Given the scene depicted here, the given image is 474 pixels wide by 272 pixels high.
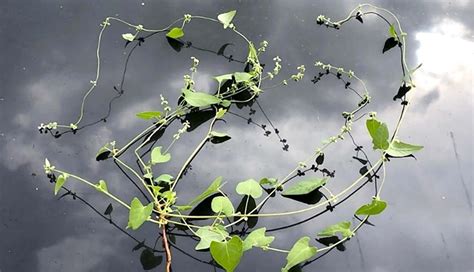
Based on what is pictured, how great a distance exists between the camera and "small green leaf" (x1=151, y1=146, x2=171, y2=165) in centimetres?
98

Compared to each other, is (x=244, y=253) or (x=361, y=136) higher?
(x=361, y=136)

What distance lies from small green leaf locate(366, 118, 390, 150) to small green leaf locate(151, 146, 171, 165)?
0.26 meters

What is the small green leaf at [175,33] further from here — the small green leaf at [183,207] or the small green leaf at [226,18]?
the small green leaf at [183,207]

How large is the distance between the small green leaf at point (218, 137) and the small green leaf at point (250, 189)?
0.33 feet

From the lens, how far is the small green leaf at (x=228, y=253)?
84 centimetres

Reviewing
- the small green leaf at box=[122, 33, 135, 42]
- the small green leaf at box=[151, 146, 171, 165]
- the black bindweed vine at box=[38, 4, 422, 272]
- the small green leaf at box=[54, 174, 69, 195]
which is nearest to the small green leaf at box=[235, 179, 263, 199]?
the black bindweed vine at box=[38, 4, 422, 272]

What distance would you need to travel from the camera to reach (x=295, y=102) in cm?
110

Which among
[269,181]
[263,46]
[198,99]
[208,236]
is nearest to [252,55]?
[263,46]

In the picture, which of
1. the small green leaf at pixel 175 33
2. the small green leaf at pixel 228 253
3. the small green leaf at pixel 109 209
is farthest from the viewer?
the small green leaf at pixel 175 33

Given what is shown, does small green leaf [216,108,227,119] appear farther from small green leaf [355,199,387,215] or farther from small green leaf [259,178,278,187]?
small green leaf [355,199,387,215]

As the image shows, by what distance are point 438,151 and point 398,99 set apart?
0.35 feet

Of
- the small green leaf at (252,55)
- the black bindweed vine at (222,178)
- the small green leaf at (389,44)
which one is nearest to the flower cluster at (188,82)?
the black bindweed vine at (222,178)

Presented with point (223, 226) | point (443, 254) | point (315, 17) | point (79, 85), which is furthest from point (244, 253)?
point (315, 17)

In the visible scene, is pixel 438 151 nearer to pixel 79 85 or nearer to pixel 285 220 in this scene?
pixel 285 220
